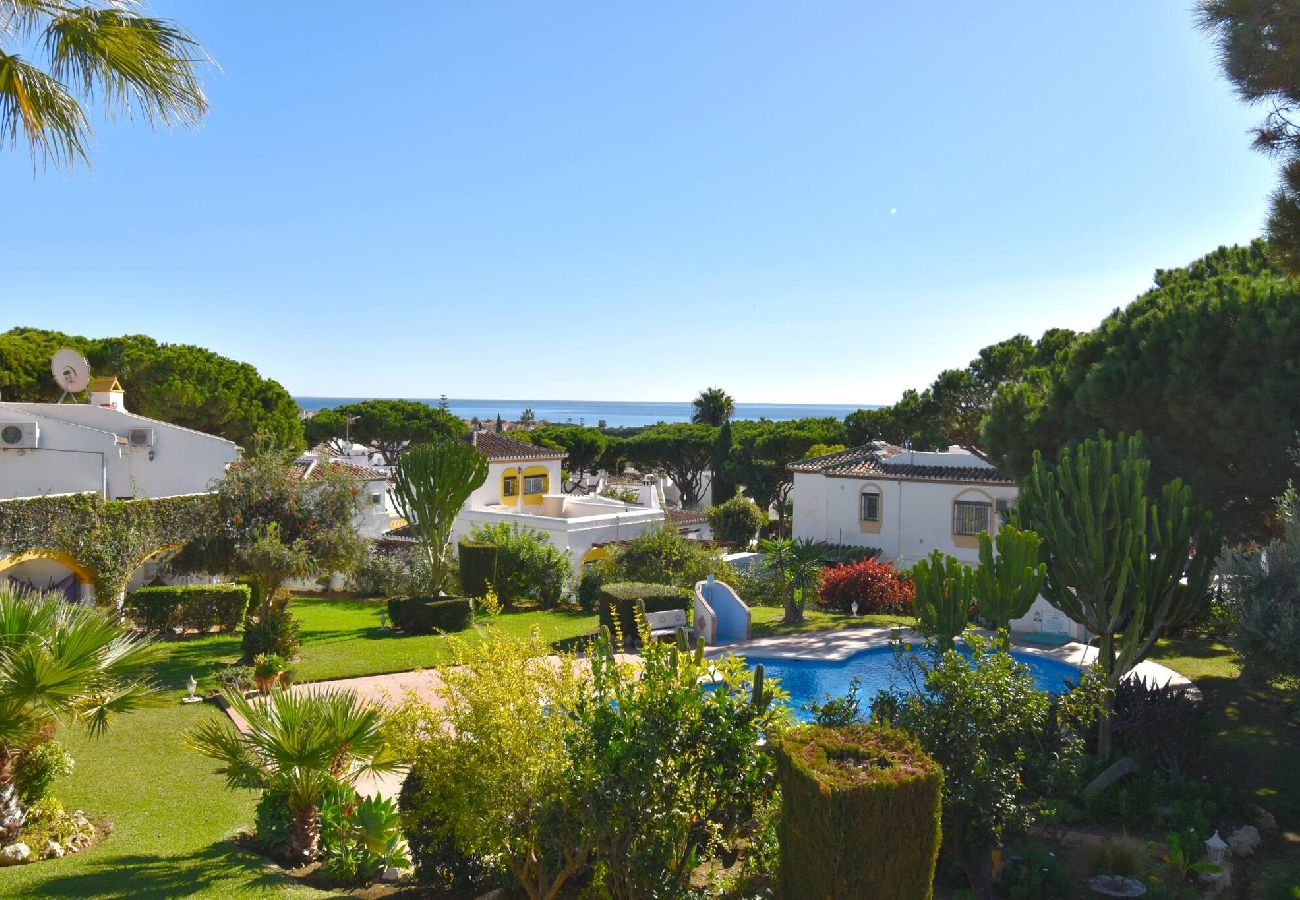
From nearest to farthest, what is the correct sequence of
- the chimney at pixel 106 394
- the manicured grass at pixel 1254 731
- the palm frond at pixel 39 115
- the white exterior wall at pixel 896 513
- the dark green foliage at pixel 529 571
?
the palm frond at pixel 39 115, the manicured grass at pixel 1254 731, the dark green foliage at pixel 529 571, the chimney at pixel 106 394, the white exterior wall at pixel 896 513

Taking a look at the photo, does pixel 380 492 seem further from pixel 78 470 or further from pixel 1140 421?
pixel 1140 421

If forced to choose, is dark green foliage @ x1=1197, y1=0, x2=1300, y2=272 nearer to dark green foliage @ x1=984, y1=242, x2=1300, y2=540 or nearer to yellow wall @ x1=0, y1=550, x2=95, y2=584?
dark green foliage @ x1=984, y1=242, x2=1300, y2=540

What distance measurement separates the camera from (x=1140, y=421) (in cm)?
1739

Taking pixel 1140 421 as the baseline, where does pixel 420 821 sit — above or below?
below

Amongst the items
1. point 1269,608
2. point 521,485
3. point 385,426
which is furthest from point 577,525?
point 385,426

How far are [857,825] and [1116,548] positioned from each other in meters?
8.37

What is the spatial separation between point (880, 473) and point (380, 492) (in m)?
18.9

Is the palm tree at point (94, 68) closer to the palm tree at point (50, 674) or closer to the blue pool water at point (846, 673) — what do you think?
the palm tree at point (50, 674)

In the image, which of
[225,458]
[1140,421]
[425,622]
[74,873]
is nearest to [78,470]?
[225,458]

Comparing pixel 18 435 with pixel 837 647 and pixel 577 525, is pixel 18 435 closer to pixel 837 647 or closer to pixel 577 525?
pixel 577 525

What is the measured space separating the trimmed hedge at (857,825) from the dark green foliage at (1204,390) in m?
11.5

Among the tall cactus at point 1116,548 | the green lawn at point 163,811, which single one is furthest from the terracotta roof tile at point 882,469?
the green lawn at point 163,811

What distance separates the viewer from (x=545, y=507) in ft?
116

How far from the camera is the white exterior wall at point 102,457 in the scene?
72.6ft
